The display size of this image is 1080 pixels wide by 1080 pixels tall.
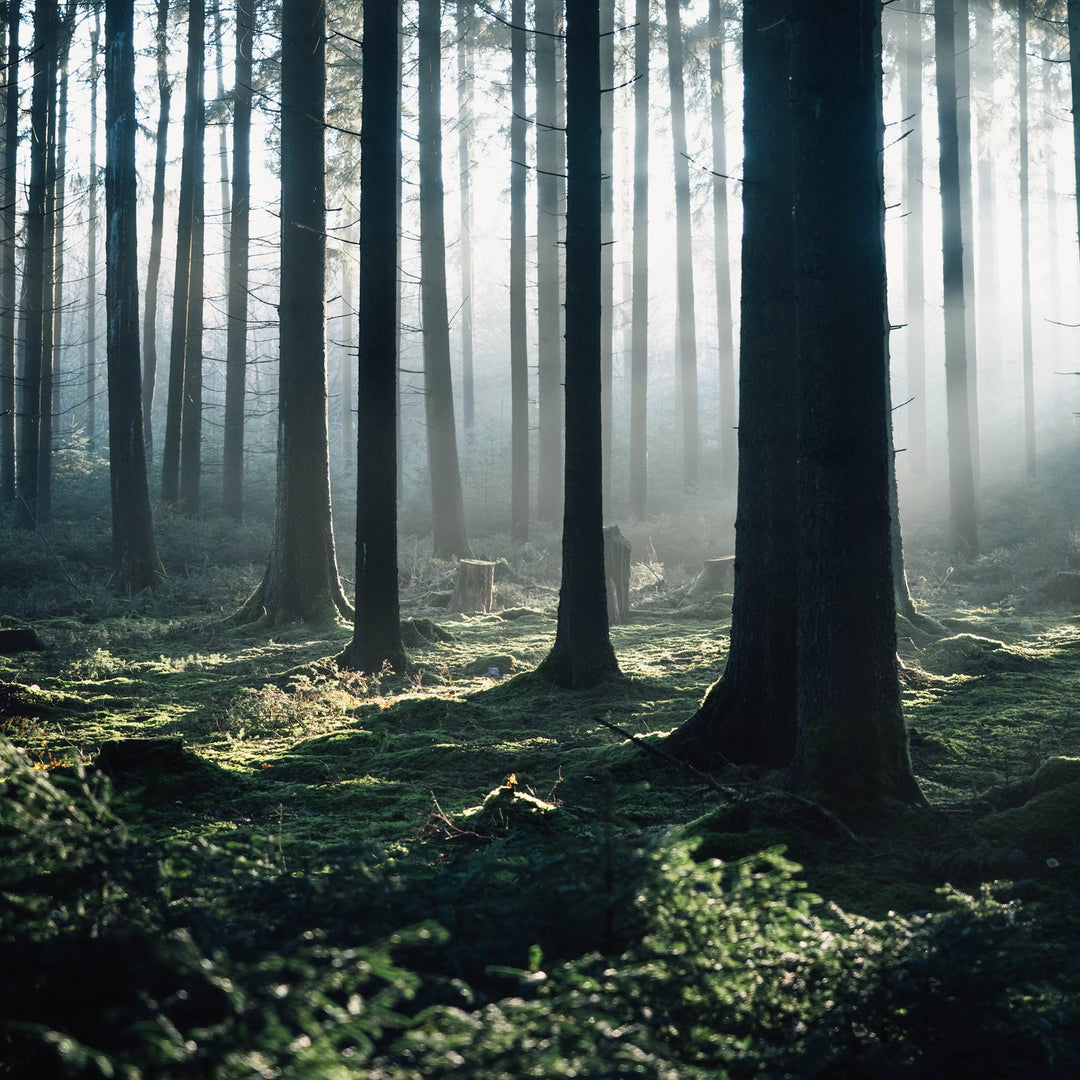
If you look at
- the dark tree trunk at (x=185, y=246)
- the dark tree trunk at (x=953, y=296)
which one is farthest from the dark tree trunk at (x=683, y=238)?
the dark tree trunk at (x=185, y=246)

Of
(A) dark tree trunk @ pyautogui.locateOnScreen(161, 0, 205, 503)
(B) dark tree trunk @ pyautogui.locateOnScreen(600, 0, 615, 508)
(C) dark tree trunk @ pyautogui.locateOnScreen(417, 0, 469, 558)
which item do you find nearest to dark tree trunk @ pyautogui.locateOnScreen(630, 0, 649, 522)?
(B) dark tree trunk @ pyautogui.locateOnScreen(600, 0, 615, 508)

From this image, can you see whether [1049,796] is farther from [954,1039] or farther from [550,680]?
[550,680]

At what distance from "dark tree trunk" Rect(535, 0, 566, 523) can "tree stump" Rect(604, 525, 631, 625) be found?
9.98 metres

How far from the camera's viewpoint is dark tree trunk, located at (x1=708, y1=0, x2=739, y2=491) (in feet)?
90.2

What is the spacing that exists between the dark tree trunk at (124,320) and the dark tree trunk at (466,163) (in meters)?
7.40

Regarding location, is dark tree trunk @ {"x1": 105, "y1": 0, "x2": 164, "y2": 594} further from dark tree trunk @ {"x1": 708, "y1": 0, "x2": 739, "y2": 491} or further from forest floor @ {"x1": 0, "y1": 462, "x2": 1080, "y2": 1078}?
dark tree trunk @ {"x1": 708, "y1": 0, "x2": 739, "y2": 491}

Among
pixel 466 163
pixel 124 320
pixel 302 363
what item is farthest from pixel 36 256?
pixel 466 163

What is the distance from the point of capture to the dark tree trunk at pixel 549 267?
2336 centimetres

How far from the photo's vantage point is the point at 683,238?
27828mm

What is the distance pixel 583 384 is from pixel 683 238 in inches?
810

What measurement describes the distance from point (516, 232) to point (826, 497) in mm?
20617

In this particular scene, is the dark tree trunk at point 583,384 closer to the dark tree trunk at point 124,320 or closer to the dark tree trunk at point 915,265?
the dark tree trunk at point 124,320

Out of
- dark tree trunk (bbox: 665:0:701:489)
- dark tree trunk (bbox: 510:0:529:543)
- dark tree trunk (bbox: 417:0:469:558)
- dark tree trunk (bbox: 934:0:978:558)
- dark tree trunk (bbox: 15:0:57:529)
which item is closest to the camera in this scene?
dark tree trunk (bbox: 417:0:469:558)

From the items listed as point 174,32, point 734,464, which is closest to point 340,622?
point 174,32
